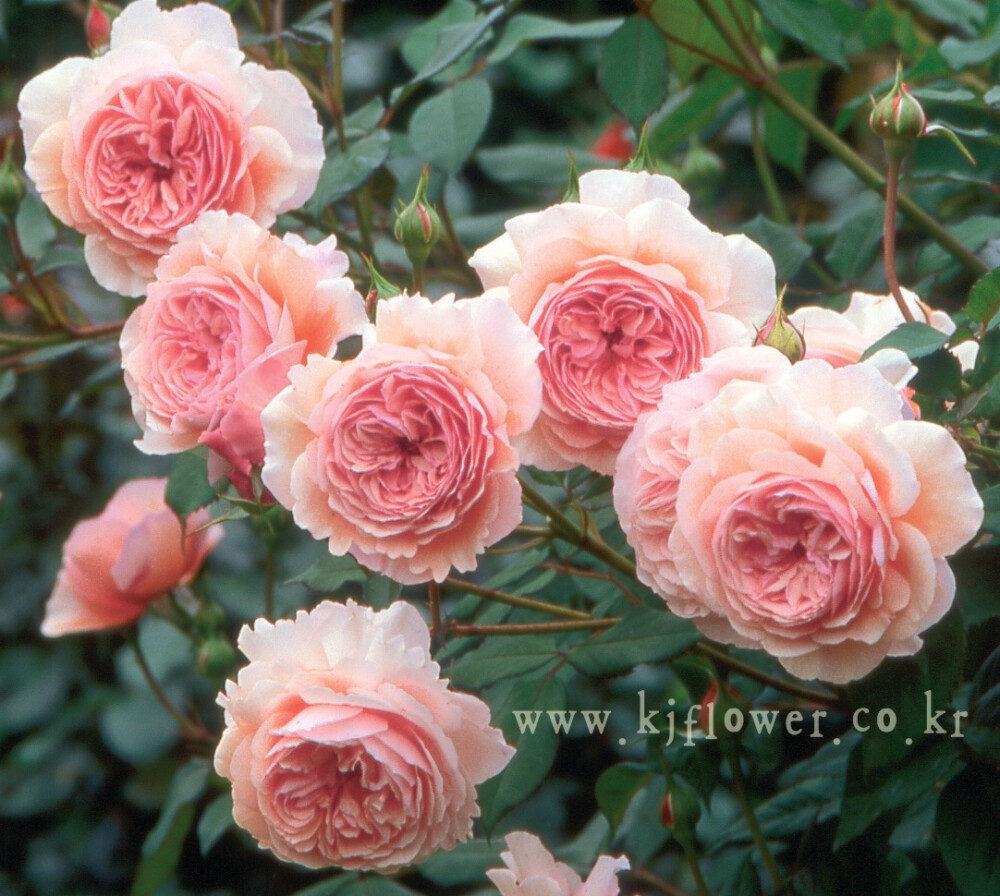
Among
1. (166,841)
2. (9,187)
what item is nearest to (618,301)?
(9,187)

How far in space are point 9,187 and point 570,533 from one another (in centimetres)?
52

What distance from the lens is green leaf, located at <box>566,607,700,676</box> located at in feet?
2.19

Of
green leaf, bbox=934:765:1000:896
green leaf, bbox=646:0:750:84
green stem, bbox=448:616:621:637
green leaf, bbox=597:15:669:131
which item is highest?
green leaf, bbox=646:0:750:84

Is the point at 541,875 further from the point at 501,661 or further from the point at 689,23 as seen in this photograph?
the point at 689,23

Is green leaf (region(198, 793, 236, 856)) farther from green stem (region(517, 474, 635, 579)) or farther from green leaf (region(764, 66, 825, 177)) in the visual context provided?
green leaf (region(764, 66, 825, 177))

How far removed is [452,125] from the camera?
0.99m

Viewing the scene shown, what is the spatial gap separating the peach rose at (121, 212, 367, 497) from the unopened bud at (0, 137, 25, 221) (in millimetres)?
295

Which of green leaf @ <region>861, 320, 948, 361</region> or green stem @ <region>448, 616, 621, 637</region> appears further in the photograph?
green stem @ <region>448, 616, 621, 637</region>

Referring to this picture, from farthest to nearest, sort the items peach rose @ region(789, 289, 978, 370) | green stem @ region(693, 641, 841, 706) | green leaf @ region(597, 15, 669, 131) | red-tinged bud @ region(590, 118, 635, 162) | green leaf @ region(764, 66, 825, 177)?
red-tinged bud @ region(590, 118, 635, 162) → green leaf @ region(764, 66, 825, 177) → green leaf @ region(597, 15, 669, 131) → green stem @ region(693, 641, 841, 706) → peach rose @ region(789, 289, 978, 370)

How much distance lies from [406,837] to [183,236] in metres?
0.36

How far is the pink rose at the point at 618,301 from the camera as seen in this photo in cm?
62

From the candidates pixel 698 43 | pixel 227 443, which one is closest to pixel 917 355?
pixel 227 443

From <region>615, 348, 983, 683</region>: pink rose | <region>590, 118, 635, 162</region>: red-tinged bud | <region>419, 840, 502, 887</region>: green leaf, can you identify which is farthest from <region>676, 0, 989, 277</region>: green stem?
<region>590, 118, 635, 162</region>: red-tinged bud

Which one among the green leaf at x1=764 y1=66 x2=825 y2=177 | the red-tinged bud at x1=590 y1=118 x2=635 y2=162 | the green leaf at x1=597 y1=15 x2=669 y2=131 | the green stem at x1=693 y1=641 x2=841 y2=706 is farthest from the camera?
the red-tinged bud at x1=590 y1=118 x2=635 y2=162
